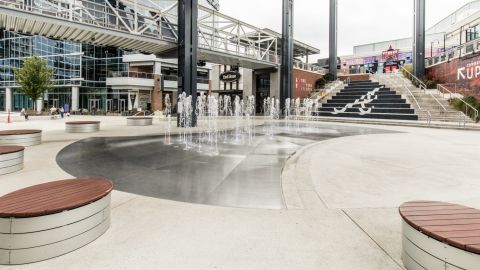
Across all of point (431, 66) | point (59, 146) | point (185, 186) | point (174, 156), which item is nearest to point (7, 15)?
point (59, 146)

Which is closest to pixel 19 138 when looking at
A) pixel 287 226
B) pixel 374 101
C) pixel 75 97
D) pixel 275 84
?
pixel 287 226

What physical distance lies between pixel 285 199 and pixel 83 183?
2.97 meters

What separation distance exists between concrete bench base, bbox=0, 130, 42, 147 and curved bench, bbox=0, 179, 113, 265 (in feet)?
26.2

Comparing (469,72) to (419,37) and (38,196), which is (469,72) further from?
(38,196)

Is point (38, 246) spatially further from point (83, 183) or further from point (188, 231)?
point (188, 231)

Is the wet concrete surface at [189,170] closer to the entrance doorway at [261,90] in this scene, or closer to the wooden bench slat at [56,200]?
the wooden bench slat at [56,200]

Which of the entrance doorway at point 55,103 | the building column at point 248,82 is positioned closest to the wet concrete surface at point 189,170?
the building column at point 248,82

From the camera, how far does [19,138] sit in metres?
9.65

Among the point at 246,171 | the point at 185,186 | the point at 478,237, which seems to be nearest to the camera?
the point at 478,237

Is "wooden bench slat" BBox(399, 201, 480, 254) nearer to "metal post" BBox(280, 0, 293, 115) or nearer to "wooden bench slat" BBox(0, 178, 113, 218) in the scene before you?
"wooden bench slat" BBox(0, 178, 113, 218)

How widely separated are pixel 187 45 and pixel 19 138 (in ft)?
35.8

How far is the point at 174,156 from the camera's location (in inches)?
331

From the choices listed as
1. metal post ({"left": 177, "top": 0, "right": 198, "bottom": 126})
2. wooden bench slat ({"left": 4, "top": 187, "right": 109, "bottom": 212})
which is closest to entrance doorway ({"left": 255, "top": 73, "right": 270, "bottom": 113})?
metal post ({"left": 177, "top": 0, "right": 198, "bottom": 126})

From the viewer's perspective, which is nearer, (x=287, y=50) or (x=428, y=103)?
(x=428, y=103)
